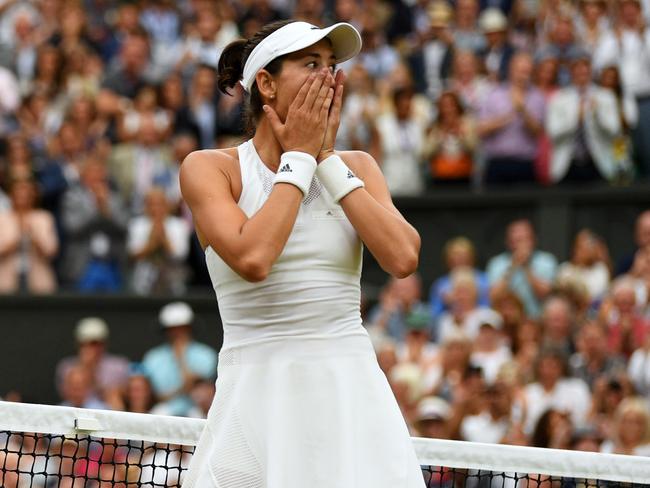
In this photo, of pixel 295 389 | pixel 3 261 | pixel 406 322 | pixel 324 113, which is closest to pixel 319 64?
pixel 324 113

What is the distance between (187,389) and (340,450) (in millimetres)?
7496

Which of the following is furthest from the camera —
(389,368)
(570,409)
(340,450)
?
(389,368)

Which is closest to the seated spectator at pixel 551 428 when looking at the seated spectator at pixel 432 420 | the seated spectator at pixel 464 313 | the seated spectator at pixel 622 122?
the seated spectator at pixel 432 420

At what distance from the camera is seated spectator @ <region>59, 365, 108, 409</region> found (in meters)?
11.8

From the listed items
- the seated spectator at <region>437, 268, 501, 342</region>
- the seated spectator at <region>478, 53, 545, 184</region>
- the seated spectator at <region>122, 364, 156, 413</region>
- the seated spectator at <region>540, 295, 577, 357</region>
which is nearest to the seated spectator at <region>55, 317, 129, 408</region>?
the seated spectator at <region>122, 364, 156, 413</region>

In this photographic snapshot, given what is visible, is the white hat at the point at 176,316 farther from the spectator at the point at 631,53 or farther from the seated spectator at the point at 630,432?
the seated spectator at the point at 630,432

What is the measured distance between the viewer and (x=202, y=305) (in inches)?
538

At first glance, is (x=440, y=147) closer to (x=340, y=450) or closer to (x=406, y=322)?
(x=406, y=322)

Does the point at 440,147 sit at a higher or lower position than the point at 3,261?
higher

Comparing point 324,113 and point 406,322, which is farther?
point 406,322

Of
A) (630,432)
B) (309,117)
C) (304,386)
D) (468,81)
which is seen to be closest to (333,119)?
(309,117)

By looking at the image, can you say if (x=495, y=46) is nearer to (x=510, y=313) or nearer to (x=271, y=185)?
(x=510, y=313)

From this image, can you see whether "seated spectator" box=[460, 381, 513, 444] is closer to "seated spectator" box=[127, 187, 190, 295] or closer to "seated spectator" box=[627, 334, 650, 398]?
"seated spectator" box=[627, 334, 650, 398]

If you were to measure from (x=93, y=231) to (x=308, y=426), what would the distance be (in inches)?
402
